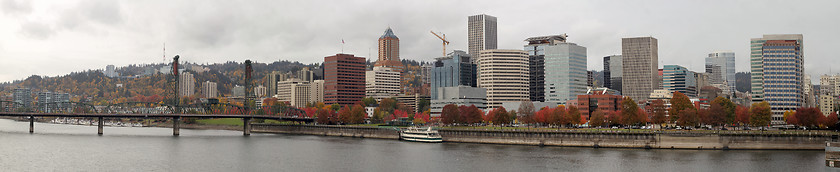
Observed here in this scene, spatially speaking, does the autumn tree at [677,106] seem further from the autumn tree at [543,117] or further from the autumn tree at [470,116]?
the autumn tree at [470,116]

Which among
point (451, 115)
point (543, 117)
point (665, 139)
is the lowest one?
point (665, 139)

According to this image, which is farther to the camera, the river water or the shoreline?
the shoreline

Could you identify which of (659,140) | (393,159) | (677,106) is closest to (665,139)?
(659,140)

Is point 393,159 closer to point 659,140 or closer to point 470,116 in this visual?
point 659,140

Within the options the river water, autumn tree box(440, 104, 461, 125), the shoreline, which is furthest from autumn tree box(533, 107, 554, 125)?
the river water

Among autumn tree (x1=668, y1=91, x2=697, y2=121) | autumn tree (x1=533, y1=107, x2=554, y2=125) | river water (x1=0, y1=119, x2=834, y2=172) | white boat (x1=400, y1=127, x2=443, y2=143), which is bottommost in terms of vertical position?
river water (x1=0, y1=119, x2=834, y2=172)

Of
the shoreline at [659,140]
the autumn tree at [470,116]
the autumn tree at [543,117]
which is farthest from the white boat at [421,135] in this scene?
the autumn tree at [543,117]

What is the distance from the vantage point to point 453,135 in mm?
135000

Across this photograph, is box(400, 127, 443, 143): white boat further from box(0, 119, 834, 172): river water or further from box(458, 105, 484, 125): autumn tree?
box(458, 105, 484, 125): autumn tree

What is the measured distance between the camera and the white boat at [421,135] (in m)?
134

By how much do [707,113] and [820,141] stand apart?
24.6 meters

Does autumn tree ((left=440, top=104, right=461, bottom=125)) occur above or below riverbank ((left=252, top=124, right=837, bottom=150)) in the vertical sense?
above

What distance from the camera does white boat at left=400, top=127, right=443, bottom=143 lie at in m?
134

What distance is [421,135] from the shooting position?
137 m
